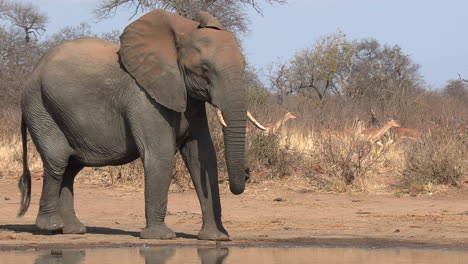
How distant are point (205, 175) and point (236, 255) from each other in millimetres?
1078

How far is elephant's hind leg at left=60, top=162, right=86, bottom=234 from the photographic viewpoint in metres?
9.24

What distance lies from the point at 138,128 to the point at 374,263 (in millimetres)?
2386

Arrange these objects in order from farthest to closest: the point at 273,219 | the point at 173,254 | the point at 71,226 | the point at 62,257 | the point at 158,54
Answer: the point at 273,219
the point at 71,226
the point at 158,54
the point at 173,254
the point at 62,257

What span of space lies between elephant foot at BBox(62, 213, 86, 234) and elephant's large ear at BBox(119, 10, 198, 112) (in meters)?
1.62

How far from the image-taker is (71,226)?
9250mm

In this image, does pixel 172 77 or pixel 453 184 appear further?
pixel 453 184

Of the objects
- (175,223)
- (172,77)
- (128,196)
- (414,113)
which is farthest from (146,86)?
(414,113)

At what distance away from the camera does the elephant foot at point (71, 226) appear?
9.24m

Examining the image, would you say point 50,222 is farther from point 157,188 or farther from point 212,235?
point 212,235

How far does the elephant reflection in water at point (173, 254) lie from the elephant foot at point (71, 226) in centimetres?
124

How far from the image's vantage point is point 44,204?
9.09 meters

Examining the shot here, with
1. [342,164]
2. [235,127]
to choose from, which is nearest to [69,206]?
[235,127]

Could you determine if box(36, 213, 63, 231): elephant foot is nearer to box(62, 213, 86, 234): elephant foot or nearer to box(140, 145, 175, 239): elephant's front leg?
box(62, 213, 86, 234): elephant foot

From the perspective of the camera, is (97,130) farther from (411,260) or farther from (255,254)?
(411,260)
